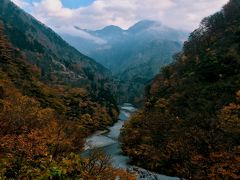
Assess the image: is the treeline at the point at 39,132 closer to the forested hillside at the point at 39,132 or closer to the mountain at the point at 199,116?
the forested hillside at the point at 39,132

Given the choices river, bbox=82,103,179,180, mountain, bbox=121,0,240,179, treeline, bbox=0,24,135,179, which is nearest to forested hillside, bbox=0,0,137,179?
treeline, bbox=0,24,135,179

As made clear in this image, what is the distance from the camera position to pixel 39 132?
253 feet

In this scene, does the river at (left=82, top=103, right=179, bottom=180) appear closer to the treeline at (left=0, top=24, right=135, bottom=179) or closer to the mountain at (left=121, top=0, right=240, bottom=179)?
the mountain at (left=121, top=0, right=240, bottom=179)

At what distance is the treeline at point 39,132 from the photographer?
28.2m

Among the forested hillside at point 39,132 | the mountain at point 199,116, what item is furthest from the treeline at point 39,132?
the mountain at point 199,116

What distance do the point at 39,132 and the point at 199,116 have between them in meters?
40.6

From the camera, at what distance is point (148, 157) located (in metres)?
101

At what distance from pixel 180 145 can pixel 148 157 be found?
79.3 ft

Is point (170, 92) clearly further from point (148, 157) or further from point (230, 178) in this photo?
point (230, 178)

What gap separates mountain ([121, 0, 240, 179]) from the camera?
68.9 m

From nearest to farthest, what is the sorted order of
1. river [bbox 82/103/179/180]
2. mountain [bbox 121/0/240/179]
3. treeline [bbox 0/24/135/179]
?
1. treeline [bbox 0/24/135/179]
2. mountain [bbox 121/0/240/179]
3. river [bbox 82/103/179/180]

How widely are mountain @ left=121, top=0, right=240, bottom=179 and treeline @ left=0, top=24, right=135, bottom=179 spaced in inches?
567

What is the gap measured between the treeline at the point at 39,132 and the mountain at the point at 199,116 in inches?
567

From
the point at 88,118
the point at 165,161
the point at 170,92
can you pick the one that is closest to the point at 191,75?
the point at 170,92
